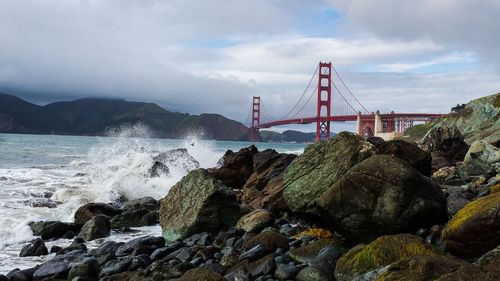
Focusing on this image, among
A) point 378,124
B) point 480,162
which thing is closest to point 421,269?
point 480,162

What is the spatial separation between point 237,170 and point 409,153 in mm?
6566

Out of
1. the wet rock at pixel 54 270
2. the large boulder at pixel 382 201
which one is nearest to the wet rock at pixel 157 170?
the wet rock at pixel 54 270

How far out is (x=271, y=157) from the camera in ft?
51.0

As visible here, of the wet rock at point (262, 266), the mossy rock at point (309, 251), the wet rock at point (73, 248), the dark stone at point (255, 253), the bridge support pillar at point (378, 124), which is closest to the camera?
the wet rock at point (262, 266)

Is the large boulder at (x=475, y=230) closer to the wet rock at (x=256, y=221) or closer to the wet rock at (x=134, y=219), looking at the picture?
the wet rock at (x=256, y=221)

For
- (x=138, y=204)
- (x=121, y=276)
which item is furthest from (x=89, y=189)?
(x=121, y=276)

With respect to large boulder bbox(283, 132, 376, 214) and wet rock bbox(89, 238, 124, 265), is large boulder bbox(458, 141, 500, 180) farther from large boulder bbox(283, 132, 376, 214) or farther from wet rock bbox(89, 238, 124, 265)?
→ wet rock bbox(89, 238, 124, 265)

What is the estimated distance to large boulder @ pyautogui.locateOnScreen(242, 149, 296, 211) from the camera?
37.5ft

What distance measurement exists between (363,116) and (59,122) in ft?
429

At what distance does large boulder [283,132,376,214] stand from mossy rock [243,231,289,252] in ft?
2.15

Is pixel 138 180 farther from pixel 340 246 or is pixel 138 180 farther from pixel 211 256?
pixel 340 246

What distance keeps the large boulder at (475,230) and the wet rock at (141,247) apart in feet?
16.5

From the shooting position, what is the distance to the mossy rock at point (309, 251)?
23.4 feet

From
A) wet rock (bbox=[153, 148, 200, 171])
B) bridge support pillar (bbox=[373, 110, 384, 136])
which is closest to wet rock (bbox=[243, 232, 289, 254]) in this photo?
wet rock (bbox=[153, 148, 200, 171])
